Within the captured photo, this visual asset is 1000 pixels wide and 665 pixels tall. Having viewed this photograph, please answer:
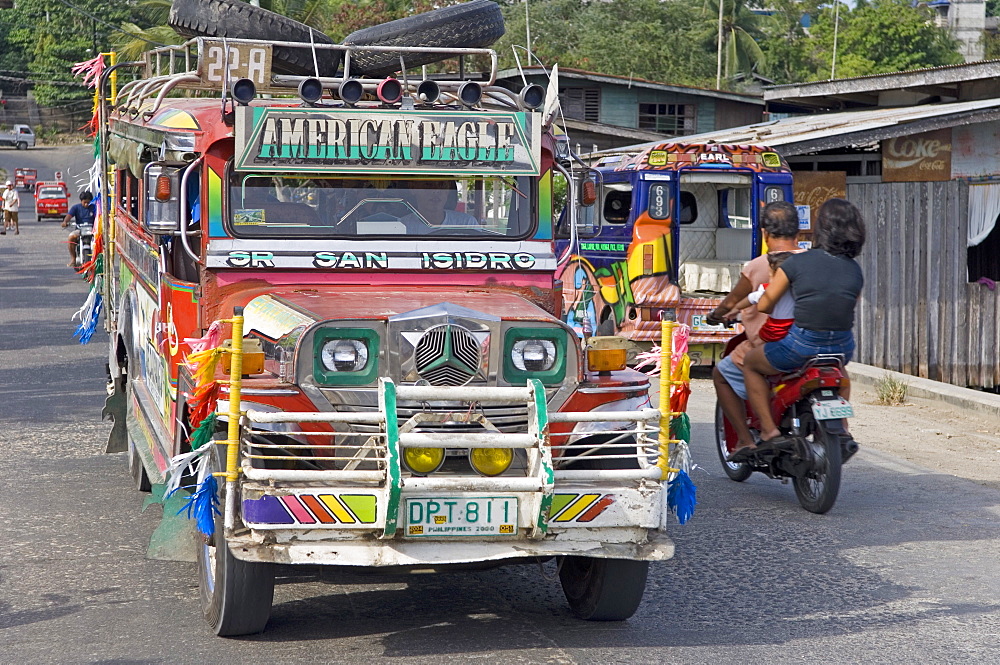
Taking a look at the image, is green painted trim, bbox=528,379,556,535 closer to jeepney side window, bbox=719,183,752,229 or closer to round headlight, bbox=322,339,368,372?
round headlight, bbox=322,339,368,372

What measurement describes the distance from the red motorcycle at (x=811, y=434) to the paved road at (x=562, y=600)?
0.65 ft

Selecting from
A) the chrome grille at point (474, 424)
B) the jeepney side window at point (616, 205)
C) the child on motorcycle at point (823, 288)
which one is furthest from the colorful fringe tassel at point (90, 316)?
the chrome grille at point (474, 424)

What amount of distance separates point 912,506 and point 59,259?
1090 inches

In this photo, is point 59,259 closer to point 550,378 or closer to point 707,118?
point 707,118

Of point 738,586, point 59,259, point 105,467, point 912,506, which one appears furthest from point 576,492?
point 59,259

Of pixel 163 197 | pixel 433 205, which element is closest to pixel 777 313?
pixel 433 205

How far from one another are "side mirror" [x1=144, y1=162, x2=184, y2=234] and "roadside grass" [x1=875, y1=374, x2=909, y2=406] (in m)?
8.48

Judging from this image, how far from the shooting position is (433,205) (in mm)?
6887

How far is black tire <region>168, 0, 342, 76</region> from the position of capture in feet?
27.3

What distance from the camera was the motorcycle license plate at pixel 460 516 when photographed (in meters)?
5.06

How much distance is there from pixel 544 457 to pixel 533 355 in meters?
0.66

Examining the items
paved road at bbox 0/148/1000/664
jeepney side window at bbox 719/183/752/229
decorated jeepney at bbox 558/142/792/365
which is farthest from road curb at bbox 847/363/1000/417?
jeepney side window at bbox 719/183/752/229

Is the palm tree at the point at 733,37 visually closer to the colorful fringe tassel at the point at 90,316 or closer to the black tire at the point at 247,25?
the colorful fringe tassel at the point at 90,316

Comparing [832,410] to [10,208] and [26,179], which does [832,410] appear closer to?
[10,208]
